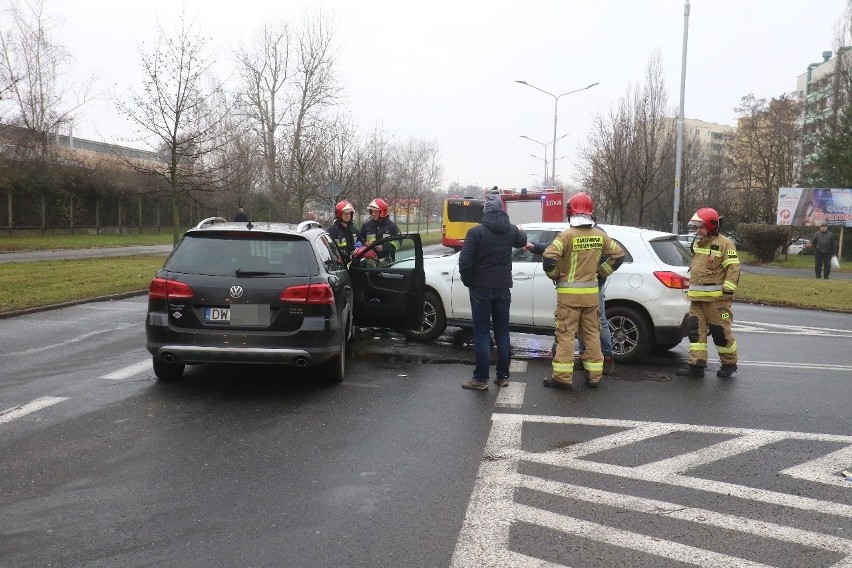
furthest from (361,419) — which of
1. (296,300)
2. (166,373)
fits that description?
(166,373)

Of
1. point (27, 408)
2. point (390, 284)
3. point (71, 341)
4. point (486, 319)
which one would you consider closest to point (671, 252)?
point (486, 319)

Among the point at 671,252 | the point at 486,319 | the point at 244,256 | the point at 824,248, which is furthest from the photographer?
the point at 824,248

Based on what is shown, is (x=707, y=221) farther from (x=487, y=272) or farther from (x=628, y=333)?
(x=487, y=272)

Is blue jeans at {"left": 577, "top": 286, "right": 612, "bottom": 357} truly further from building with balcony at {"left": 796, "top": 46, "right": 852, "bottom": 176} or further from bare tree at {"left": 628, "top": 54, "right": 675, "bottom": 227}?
building with balcony at {"left": 796, "top": 46, "right": 852, "bottom": 176}

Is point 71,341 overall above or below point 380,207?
below

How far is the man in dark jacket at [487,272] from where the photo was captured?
6629 mm

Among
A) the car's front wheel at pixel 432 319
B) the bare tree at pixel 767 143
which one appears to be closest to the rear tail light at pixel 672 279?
the car's front wheel at pixel 432 319

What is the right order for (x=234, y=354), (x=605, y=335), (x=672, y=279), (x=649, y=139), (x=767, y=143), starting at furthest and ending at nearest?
(x=767, y=143)
(x=649, y=139)
(x=672, y=279)
(x=605, y=335)
(x=234, y=354)

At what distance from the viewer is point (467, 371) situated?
7625mm

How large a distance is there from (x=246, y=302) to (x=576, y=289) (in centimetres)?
302

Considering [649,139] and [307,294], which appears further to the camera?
[649,139]

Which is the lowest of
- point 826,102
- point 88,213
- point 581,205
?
point 581,205

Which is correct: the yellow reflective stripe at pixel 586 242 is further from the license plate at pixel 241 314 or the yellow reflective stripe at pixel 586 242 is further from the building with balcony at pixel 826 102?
the building with balcony at pixel 826 102

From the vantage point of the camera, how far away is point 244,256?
6250 millimetres
